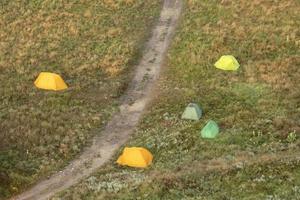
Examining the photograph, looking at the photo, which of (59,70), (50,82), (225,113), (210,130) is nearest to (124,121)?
(210,130)

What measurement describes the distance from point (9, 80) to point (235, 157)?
75.8 feet

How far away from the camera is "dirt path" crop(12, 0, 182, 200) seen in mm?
35250

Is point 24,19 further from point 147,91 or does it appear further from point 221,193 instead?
point 221,193

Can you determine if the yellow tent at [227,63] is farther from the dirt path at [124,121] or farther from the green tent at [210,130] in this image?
the green tent at [210,130]

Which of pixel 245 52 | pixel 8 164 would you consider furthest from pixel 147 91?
pixel 8 164

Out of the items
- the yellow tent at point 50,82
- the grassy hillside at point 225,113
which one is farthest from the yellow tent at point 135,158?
the yellow tent at point 50,82

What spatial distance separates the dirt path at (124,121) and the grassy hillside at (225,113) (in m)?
1.05

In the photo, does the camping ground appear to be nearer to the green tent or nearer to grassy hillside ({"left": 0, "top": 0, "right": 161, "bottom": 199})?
grassy hillside ({"left": 0, "top": 0, "right": 161, "bottom": 199})

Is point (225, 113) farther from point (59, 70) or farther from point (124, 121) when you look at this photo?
point (59, 70)

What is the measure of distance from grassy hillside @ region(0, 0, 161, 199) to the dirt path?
0.83m

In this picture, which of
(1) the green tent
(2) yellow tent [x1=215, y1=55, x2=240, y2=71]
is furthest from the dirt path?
(1) the green tent

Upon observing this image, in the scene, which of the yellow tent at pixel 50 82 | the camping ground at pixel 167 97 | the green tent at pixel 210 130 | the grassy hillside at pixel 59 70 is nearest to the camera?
the camping ground at pixel 167 97

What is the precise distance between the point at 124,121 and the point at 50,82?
835cm

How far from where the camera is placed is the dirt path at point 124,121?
35250mm
